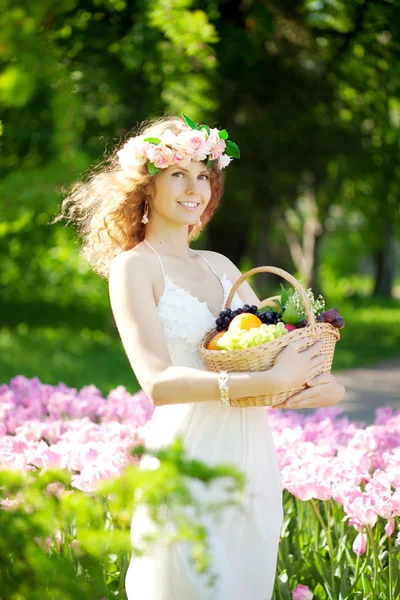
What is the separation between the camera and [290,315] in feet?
9.30

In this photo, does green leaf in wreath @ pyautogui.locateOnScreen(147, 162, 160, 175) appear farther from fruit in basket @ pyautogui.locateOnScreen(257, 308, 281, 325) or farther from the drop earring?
fruit in basket @ pyautogui.locateOnScreen(257, 308, 281, 325)

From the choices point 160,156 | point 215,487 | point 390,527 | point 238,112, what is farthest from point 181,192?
point 238,112

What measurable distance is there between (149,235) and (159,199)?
5.4 inches

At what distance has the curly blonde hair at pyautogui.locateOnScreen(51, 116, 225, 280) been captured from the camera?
3.13 metres

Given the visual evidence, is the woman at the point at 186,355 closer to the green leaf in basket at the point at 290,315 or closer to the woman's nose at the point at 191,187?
the woman's nose at the point at 191,187

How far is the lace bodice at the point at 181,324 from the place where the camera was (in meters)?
2.87

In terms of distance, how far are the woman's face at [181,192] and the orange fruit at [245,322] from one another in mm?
459

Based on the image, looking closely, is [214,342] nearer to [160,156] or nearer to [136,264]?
[136,264]

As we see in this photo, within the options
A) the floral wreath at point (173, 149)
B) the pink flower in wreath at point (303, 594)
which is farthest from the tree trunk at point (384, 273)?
the floral wreath at point (173, 149)

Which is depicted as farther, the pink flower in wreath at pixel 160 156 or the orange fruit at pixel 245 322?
the pink flower in wreath at pixel 160 156

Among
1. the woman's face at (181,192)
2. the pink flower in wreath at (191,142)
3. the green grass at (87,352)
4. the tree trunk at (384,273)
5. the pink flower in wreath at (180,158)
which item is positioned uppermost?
the pink flower in wreath at (191,142)

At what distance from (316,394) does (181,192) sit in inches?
32.3

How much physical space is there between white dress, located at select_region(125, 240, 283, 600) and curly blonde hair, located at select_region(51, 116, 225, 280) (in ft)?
1.17

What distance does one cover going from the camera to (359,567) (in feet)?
11.1
